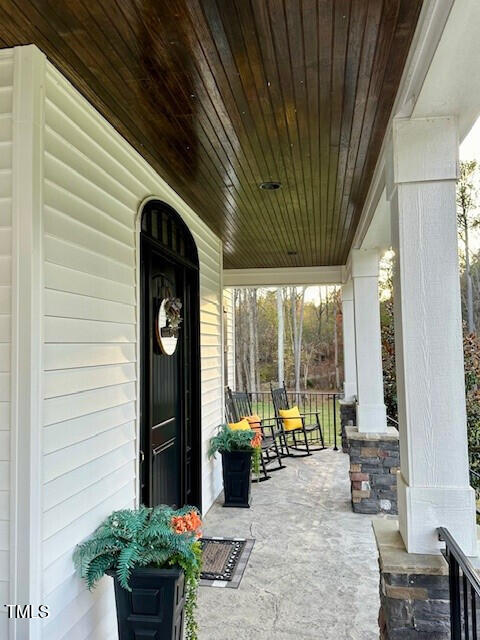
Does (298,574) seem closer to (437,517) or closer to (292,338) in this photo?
(437,517)

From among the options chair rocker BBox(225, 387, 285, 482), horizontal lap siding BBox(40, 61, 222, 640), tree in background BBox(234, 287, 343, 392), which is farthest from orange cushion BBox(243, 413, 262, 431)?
tree in background BBox(234, 287, 343, 392)

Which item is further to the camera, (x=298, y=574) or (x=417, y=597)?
(x=298, y=574)

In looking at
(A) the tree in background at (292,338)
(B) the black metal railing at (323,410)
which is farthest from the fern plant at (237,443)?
(A) the tree in background at (292,338)

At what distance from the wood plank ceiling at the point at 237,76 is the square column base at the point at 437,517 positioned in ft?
5.87

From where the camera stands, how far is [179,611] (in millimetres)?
2123

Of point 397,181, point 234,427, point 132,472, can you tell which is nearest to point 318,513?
point 234,427

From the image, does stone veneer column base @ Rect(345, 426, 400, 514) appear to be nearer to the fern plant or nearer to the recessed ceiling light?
the fern plant

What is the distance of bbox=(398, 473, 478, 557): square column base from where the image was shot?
6.23 ft

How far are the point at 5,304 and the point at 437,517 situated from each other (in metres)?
→ 1.96

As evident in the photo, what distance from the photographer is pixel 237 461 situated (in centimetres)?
454

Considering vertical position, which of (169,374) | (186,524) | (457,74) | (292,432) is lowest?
(292,432)

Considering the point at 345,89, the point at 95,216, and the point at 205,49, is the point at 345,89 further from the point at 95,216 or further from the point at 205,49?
the point at 95,216

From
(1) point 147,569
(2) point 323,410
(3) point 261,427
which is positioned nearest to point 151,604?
(1) point 147,569

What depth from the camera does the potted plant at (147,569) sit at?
204cm
